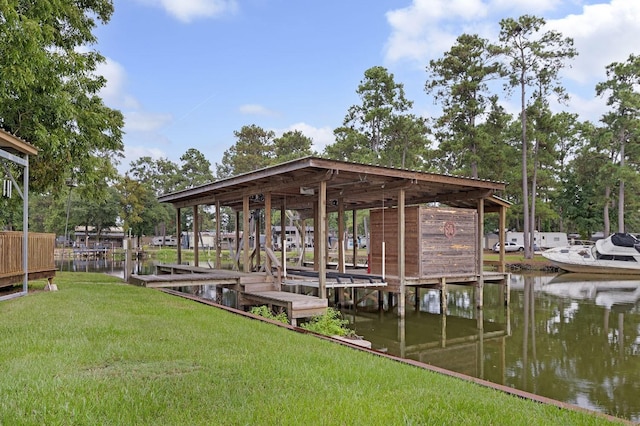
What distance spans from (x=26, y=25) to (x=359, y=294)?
14085mm

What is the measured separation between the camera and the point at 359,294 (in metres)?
19.1

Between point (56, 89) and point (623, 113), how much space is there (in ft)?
119

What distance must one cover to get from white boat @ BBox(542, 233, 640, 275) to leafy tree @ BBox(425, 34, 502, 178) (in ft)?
25.9

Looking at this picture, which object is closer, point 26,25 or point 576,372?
point 576,372

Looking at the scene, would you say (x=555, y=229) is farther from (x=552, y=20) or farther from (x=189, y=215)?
(x=189, y=215)

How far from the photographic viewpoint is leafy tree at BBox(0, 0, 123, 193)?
10.6 metres

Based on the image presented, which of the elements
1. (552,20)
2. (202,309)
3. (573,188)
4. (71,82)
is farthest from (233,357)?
(573,188)

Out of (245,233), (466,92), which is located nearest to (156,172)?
(466,92)

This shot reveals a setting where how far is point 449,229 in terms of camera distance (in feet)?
46.9

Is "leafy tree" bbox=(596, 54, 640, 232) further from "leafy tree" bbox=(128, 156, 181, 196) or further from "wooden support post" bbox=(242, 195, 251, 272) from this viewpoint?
"leafy tree" bbox=(128, 156, 181, 196)

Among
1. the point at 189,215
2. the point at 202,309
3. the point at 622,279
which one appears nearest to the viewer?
the point at 202,309

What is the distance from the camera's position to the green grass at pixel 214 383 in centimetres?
346

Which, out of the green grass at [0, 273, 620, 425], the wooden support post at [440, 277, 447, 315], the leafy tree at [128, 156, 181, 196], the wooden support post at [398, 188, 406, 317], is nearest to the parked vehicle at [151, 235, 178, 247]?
the leafy tree at [128, 156, 181, 196]

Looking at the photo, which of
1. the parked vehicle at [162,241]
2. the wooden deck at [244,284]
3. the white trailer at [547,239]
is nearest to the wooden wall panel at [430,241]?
the wooden deck at [244,284]
